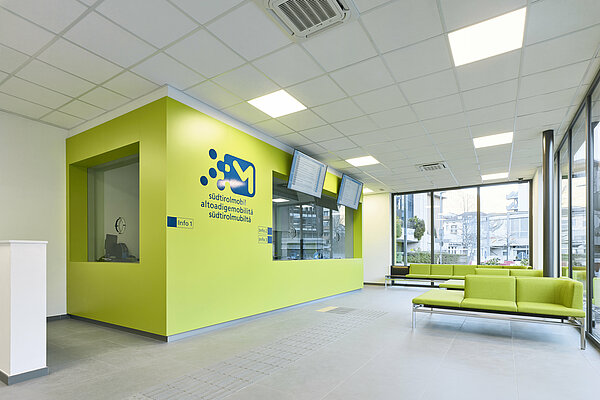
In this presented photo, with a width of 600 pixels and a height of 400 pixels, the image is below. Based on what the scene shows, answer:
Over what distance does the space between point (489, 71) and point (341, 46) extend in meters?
1.98

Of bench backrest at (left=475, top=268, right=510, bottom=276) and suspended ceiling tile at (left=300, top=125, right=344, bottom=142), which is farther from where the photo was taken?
bench backrest at (left=475, top=268, right=510, bottom=276)

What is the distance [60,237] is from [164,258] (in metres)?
3.00

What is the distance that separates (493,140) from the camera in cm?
710

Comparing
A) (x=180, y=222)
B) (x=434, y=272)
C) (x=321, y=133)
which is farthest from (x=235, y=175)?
(x=434, y=272)

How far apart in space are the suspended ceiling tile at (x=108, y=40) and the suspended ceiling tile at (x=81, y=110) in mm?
1653

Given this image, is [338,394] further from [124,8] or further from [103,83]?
[103,83]

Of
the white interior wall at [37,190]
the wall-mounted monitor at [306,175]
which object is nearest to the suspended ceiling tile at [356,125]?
the wall-mounted monitor at [306,175]

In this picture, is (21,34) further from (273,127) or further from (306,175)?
(306,175)

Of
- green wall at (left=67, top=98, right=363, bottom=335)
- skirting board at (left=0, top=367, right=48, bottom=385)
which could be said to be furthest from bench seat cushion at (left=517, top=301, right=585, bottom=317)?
skirting board at (left=0, top=367, right=48, bottom=385)

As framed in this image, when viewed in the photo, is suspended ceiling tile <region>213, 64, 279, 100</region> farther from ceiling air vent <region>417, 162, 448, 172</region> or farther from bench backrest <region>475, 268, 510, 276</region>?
bench backrest <region>475, 268, 510, 276</region>

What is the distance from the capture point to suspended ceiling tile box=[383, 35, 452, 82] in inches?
153

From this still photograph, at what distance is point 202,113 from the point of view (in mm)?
5453

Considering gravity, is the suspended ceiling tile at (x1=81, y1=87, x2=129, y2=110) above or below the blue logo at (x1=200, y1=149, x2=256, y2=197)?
above

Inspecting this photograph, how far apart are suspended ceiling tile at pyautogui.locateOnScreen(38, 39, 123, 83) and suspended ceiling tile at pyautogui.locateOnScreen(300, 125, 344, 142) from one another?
11.1ft
